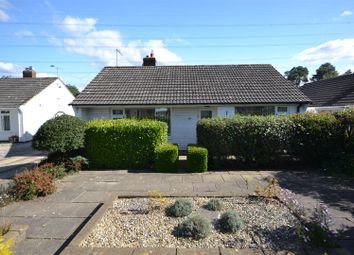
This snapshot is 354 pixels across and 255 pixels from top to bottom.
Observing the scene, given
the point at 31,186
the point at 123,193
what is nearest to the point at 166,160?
the point at 123,193

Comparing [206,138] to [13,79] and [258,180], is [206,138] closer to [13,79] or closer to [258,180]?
[258,180]

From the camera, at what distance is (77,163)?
35.3 ft

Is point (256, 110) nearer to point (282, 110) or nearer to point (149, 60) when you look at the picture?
point (282, 110)

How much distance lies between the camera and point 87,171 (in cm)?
1101

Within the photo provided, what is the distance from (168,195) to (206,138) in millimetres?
4491

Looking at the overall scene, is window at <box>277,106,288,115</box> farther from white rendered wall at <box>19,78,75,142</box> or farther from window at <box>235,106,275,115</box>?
white rendered wall at <box>19,78,75,142</box>

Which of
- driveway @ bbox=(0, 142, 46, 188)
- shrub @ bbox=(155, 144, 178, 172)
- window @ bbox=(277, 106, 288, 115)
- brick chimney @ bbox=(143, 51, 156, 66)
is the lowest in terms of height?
driveway @ bbox=(0, 142, 46, 188)

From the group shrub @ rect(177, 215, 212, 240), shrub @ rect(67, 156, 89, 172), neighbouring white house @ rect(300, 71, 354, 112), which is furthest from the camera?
neighbouring white house @ rect(300, 71, 354, 112)

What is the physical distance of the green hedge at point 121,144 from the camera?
11.3m

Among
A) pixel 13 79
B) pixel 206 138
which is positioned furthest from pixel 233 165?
pixel 13 79

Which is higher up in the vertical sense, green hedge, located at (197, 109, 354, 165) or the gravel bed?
green hedge, located at (197, 109, 354, 165)

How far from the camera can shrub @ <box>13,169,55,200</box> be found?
7.34 metres

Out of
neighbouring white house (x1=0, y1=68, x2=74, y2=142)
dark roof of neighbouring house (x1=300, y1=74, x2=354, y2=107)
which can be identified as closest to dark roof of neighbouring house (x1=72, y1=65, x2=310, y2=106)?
dark roof of neighbouring house (x1=300, y1=74, x2=354, y2=107)

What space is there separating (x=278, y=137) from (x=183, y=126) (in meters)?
7.02
